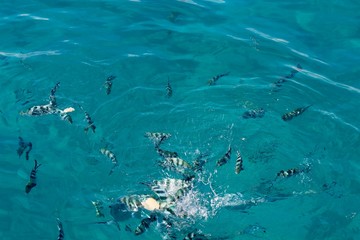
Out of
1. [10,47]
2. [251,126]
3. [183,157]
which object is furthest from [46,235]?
[10,47]

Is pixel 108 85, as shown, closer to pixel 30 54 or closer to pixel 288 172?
pixel 30 54

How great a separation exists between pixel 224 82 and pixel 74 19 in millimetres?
6461

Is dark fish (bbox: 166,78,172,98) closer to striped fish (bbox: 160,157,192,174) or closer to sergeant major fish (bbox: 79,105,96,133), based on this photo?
sergeant major fish (bbox: 79,105,96,133)

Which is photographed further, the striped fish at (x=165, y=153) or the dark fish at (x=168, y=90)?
the dark fish at (x=168, y=90)

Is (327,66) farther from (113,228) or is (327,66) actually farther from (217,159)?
(113,228)

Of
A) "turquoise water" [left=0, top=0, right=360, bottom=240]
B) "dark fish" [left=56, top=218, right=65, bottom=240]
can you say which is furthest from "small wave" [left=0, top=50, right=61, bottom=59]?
"dark fish" [left=56, top=218, right=65, bottom=240]

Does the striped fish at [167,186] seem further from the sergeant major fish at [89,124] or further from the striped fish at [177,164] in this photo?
the sergeant major fish at [89,124]

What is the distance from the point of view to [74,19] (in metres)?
15.7

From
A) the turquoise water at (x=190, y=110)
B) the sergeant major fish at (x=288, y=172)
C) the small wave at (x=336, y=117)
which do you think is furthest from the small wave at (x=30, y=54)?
the small wave at (x=336, y=117)

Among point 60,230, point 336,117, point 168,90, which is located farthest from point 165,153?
point 336,117

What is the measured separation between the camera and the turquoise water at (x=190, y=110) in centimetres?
948

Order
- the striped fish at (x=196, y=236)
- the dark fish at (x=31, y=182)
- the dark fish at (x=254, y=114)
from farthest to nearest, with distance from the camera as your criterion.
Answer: the dark fish at (x=254, y=114) → the dark fish at (x=31, y=182) → the striped fish at (x=196, y=236)

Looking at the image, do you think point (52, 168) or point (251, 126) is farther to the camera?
point (251, 126)

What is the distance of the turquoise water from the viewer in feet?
31.1
